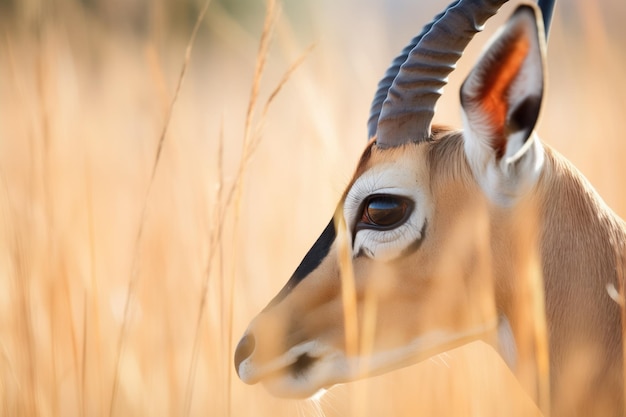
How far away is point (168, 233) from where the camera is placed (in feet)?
14.9

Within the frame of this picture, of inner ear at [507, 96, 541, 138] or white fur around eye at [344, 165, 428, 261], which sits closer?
inner ear at [507, 96, 541, 138]

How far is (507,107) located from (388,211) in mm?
484

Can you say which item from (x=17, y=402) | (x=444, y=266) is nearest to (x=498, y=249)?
(x=444, y=266)

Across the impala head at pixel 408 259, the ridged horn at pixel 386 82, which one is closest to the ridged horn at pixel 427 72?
the impala head at pixel 408 259

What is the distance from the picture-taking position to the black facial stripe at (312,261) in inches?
98.0

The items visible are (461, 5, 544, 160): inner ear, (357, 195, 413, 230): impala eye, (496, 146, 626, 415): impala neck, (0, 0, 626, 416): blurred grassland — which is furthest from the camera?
(0, 0, 626, 416): blurred grassland

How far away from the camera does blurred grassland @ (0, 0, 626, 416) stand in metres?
2.90

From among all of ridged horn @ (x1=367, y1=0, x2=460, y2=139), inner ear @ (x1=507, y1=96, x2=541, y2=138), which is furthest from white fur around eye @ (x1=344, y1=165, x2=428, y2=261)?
ridged horn @ (x1=367, y1=0, x2=460, y2=139)

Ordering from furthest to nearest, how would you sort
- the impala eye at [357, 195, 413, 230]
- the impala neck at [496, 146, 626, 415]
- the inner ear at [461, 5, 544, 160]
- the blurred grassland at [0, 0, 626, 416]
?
the blurred grassland at [0, 0, 626, 416]
the impala eye at [357, 195, 413, 230]
the impala neck at [496, 146, 626, 415]
the inner ear at [461, 5, 544, 160]

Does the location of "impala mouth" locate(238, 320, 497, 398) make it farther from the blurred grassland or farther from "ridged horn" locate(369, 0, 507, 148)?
"ridged horn" locate(369, 0, 507, 148)

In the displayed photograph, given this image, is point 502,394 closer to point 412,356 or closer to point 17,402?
point 412,356

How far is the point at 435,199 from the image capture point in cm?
242

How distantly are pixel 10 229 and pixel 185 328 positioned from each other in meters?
1.43

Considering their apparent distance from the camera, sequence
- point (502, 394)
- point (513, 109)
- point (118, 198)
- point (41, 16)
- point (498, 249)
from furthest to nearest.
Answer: point (118, 198) < point (502, 394) < point (41, 16) < point (498, 249) < point (513, 109)
